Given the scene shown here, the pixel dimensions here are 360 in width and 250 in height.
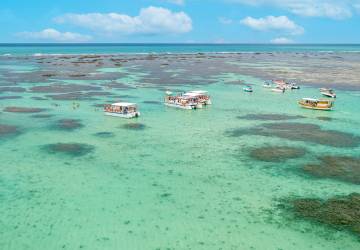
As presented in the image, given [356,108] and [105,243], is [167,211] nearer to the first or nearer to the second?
[105,243]

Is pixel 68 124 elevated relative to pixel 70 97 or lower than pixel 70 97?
lower

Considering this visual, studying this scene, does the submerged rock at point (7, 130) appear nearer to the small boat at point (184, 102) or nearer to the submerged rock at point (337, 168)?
the small boat at point (184, 102)

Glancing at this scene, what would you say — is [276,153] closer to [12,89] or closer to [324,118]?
[324,118]

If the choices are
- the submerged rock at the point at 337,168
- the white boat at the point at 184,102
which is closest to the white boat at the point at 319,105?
the white boat at the point at 184,102

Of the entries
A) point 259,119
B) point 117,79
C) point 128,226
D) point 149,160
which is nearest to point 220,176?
point 149,160

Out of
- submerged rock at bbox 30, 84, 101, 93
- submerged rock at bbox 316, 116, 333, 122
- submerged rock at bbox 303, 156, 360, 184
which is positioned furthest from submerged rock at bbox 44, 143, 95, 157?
submerged rock at bbox 30, 84, 101, 93

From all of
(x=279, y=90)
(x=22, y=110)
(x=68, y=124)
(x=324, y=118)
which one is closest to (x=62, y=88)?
(x=22, y=110)

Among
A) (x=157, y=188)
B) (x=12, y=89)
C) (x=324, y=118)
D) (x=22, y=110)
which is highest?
(x=324, y=118)

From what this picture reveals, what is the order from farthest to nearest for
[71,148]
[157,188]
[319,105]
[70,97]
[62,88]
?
[62,88]
[70,97]
[319,105]
[71,148]
[157,188]
